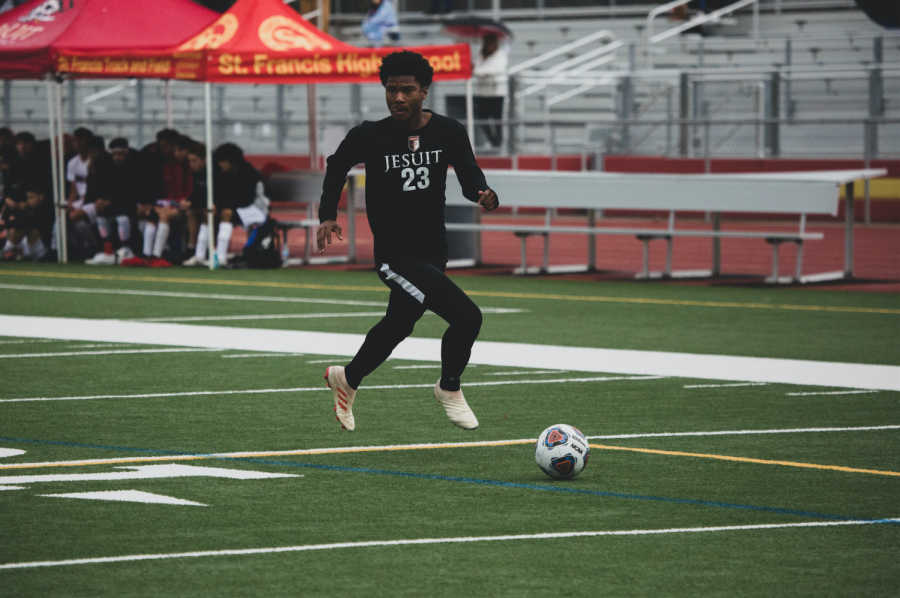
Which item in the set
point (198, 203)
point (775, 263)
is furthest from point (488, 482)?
point (198, 203)

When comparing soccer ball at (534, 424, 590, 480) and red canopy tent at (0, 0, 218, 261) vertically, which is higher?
red canopy tent at (0, 0, 218, 261)

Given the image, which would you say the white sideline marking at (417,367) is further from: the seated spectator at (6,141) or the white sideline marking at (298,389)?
the seated spectator at (6,141)

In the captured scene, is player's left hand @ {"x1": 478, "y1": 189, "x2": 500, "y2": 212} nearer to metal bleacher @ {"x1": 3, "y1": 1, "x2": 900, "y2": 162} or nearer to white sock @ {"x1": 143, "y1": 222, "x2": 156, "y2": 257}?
white sock @ {"x1": 143, "y1": 222, "x2": 156, "y2": 257}

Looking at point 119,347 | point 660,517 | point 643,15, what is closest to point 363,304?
point 119,347

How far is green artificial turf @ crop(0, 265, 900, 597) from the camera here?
4.83m

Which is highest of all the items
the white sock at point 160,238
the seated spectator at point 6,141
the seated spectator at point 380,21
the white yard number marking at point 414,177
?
the seated spectator at point 380,21

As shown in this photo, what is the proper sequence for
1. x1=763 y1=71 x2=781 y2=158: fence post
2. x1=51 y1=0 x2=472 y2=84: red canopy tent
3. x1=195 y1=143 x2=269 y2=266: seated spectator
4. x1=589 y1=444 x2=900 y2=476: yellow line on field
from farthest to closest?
x1=763 y1=71 x2=781 y2=158: fence post < x1=195 y1=143 x2=269 y2=266: seated spectator < x1=51 y1=0 x2=472 y2=84: red canopy tent < x1=589 y1=444 x2=900 y2=476: yellow line on field

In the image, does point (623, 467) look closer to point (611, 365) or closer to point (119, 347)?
point (611, 365)

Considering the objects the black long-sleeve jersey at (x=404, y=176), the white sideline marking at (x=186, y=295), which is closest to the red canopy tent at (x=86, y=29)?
the white sideline marking at (x=186, y=295)

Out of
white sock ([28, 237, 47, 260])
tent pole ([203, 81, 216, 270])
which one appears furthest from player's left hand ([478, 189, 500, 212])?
white sock ([28, 237, 47, 260])

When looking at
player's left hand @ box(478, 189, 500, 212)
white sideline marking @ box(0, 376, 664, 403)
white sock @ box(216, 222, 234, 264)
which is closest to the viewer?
player's left hand @ box(478, 189, 500, 212)

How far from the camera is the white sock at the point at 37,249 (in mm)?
20328

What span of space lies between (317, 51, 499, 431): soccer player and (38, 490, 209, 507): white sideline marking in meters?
1.63

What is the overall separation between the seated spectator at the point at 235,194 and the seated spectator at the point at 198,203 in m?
0.18
